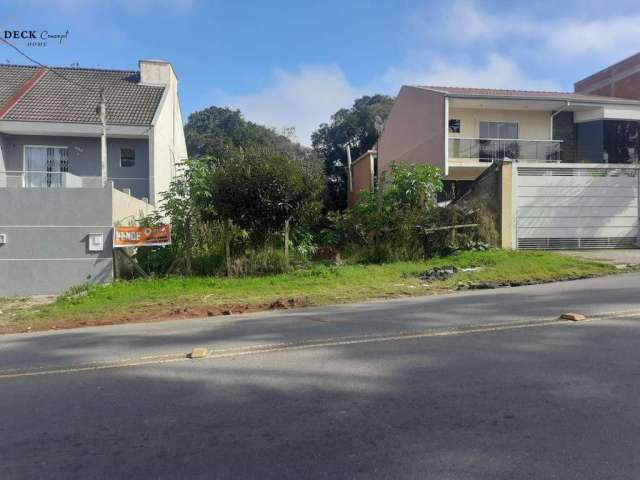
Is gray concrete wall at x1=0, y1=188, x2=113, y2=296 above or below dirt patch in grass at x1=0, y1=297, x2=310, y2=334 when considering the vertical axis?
above

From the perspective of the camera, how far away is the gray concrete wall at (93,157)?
2177 centimetres

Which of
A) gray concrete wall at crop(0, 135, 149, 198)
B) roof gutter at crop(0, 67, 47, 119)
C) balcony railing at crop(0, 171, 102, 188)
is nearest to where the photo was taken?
balcony railing at crop(0, 171, 102, 188)

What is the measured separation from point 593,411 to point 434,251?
1290 cm

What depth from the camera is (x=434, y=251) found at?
17.2 meters

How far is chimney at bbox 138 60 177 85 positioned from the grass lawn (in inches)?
568

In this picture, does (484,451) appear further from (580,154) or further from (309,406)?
(580,154)

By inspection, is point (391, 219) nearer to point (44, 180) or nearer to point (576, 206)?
point (576, 206)

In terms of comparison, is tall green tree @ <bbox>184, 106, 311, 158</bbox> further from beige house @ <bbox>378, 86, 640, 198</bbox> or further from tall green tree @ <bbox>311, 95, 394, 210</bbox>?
beige house @ <bbox>378, 86, 640, 198</bbox>

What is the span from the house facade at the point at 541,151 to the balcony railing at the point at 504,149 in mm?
45

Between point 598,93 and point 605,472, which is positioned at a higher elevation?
point 598,93

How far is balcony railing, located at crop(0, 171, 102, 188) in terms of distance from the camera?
15.4m

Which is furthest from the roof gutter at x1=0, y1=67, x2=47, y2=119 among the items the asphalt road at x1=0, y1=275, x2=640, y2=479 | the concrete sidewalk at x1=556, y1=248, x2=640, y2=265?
the concrete sidewalk at x1=556, y1=248, x2=640, y2=265

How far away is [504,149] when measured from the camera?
24094 millimetres

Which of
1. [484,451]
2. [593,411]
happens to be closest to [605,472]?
[484,451]
